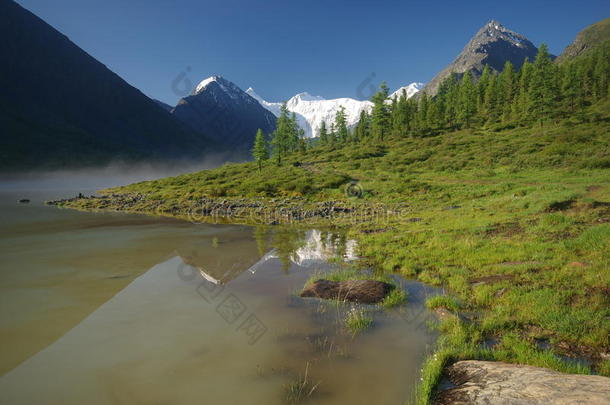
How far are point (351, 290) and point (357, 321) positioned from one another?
206 centimetres

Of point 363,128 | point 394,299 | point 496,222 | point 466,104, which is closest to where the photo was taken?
point 394,299

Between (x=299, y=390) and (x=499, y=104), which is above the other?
(x=499, y=104)

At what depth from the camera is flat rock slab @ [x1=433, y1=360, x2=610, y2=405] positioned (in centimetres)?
430

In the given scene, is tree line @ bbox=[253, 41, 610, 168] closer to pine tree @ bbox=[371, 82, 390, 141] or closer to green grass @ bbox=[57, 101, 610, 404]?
pine tree @ bbox=[371, 82, 390, 141]

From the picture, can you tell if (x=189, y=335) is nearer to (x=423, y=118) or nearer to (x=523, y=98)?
(x=523, y=98)

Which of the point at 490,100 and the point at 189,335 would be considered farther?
the point at 490,100

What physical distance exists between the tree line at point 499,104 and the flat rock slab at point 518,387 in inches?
2890

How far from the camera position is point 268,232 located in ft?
72.4

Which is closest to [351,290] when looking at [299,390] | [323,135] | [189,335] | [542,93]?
[299,390]

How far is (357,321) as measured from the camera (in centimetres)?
794

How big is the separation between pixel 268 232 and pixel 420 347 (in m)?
16.1

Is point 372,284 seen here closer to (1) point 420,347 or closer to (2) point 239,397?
(1) point 420,347

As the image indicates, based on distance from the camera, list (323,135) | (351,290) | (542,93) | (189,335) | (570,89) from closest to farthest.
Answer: (189,335) → (351,290) → (542,93) → (570,89) → (323,135)

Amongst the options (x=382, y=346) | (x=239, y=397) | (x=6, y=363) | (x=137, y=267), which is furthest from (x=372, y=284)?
(x=137, y=267)
